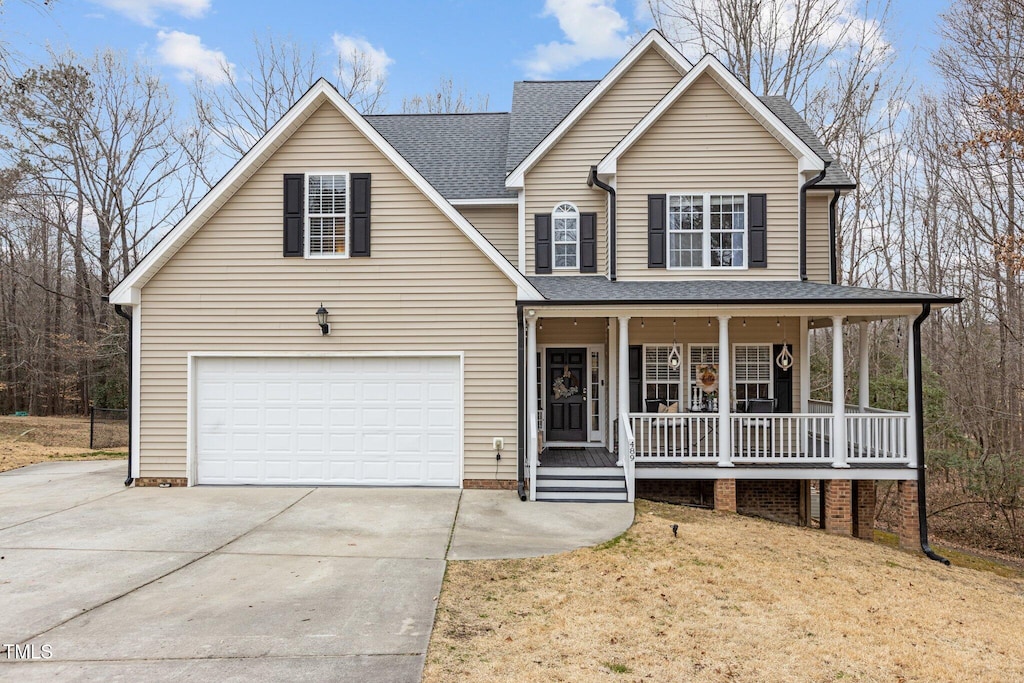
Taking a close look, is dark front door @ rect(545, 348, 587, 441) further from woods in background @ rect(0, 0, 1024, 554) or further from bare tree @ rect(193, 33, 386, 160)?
bare tree @ rect(193, 33, 386, 160)

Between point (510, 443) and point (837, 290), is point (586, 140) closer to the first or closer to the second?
point (837, 290)

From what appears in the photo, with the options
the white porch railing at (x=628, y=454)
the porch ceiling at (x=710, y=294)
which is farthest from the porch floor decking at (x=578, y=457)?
the porch ceiling at (x=710, y=294)

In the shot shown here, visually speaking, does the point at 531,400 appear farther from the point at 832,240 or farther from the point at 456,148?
the point at 456,148

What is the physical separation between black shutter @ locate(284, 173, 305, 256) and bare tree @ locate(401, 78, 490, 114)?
18.5 metres

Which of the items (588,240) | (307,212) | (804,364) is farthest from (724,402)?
(307,212)

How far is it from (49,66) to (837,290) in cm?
2674

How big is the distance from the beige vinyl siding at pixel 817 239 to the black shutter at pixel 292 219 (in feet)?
31.6

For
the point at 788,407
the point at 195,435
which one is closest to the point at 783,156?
the point at 788,407

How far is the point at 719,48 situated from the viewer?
2039cm

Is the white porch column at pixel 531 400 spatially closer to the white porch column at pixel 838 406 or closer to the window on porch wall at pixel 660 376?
the window on porch wall at pixel 660 376

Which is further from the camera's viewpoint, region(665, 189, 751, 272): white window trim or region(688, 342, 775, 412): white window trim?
region(688, 342, 775, 412): white window trim

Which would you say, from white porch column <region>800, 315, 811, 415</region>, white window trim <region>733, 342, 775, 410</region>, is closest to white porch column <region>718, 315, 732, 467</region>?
white window trim <region>733, 342, 775, 410</region>

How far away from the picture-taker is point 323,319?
33.8 ft

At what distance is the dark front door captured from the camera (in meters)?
12.3
